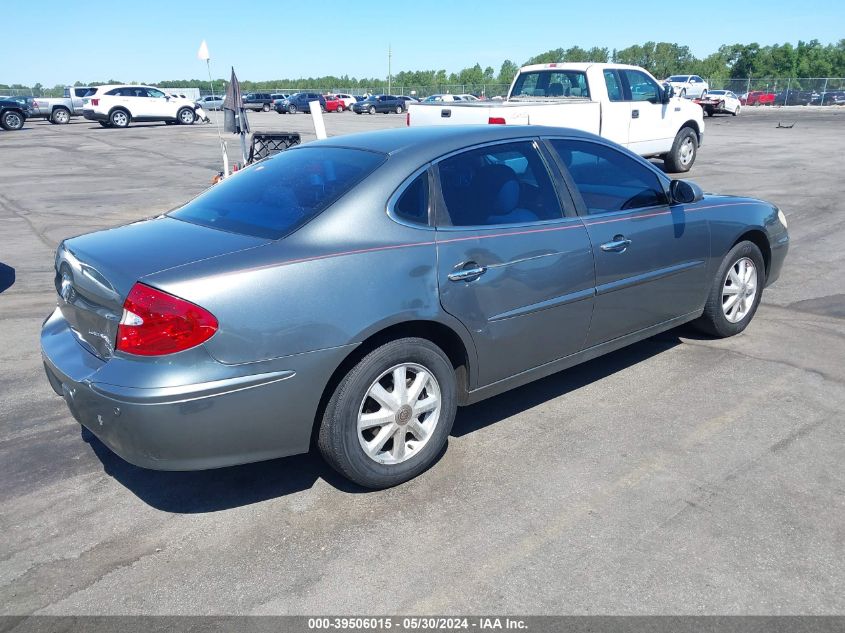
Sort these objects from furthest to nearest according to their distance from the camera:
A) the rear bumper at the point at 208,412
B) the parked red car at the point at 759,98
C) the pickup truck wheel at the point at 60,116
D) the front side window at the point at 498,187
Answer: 1. the parked red car at the point at 759,98
2. the pickup truck wheel at the point at 60,116
3. the front side window at the point at 498,187
4. the rear bumper at the point at 208,412

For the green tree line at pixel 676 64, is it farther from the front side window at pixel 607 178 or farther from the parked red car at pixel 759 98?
the front side window at pixel 607 178

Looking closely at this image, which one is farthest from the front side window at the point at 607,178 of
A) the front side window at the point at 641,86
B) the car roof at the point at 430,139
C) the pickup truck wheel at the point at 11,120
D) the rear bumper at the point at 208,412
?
the pickup truck wheel at the point at 11,120

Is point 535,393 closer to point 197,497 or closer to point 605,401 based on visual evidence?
point 605,401

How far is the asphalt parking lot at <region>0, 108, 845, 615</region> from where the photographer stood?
2803 millimetres

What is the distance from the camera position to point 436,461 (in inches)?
151

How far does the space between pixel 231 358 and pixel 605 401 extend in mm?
2434

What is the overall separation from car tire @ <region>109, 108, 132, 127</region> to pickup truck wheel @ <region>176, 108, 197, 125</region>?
242 cm

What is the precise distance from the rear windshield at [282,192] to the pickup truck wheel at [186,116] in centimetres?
3418

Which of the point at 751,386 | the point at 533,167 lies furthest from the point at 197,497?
the point at 751,386

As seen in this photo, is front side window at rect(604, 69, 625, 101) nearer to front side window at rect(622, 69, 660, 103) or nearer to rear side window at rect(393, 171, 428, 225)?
front side window at rect(622, 69, 660, 103)

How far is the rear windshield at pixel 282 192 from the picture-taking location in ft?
11.4

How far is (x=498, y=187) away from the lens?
395cm

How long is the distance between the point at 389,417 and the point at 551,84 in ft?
35.0

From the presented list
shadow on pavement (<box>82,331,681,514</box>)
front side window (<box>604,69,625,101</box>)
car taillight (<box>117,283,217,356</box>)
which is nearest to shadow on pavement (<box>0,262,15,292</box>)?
shadow on pavement (<box>82,331,681,514</box>)
